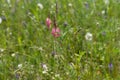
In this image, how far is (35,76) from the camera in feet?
8.44

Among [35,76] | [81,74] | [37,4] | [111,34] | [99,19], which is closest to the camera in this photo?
[81,74]

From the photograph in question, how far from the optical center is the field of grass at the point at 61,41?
2533mm

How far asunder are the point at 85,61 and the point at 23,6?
1.40m

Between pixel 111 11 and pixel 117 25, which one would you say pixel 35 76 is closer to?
pixel 117 25

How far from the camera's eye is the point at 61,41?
109 inches

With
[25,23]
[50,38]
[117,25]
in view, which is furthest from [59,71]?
[25,23]

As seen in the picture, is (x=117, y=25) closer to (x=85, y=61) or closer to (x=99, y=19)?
(x=99, y=19)

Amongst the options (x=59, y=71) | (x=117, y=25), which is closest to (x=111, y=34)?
(x=117, y=25)

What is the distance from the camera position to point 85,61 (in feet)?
8.75

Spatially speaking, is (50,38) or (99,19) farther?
(99,19)

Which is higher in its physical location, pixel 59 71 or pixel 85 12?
pixel 85 12

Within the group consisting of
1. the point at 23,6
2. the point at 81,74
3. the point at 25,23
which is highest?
the point at 23,6

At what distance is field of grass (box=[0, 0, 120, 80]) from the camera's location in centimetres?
253

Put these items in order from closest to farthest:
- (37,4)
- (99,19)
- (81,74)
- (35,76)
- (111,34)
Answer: (81,74)
(35,76)
(111,34)
(99,19)
(37,4)
